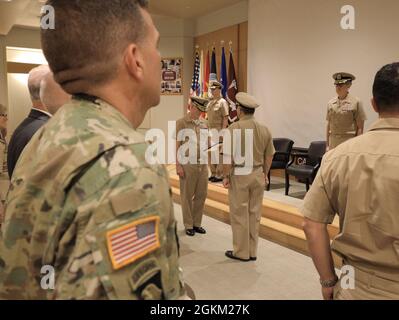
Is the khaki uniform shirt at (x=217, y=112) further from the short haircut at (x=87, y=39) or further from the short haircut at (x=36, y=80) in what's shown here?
the short haircut at (x=87, y=39)

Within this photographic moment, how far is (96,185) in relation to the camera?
597 mm

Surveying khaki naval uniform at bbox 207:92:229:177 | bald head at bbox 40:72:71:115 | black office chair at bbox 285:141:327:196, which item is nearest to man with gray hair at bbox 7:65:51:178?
bald head at bbox 40:72:71:115

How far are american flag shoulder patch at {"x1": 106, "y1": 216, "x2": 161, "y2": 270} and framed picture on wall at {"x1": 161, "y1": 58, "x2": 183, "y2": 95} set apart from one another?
9.74 m

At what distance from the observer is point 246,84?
327 inches

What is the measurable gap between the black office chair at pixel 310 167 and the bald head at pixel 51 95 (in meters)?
4.06

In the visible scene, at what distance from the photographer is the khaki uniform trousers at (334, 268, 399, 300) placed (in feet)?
4.35

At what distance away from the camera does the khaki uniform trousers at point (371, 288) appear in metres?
1.33

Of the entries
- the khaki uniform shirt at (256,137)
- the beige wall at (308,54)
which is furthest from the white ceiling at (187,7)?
the khaki uniform shirt at (256,137)

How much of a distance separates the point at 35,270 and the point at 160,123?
978 cm

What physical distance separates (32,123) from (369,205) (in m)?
1.92

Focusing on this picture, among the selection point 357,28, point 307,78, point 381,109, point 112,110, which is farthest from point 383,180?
point 307,78

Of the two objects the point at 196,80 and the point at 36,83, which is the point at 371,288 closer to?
the point at 36,83

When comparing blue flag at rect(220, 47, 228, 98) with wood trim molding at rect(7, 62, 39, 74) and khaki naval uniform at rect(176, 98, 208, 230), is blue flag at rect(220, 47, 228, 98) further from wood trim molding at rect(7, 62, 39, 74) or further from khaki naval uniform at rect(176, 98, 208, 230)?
wood trim molding at rect(7, 62, 39, 74)

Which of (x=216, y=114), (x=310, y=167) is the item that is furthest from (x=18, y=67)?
(x=310, y=167)
